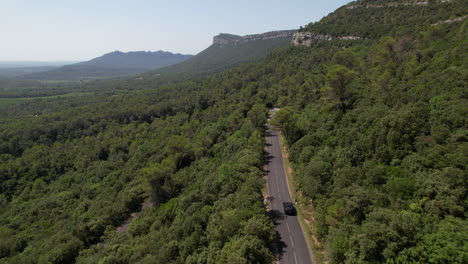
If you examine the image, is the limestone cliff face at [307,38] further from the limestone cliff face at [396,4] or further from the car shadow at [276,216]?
the car shadow at [276,216]

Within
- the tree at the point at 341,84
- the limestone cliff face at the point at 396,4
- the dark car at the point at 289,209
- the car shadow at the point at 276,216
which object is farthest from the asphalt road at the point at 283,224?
the limestone cliff face at the point at 396,4

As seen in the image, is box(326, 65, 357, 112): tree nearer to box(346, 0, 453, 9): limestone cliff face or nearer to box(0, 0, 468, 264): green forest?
box(0, 0, 468, 264): green forest

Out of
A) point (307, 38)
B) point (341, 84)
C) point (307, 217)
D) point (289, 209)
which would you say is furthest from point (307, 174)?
point (307, 38)

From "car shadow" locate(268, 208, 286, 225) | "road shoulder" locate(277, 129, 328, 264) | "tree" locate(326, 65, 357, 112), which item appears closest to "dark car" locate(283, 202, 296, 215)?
"car shadow" locate(268, 208, 286, 225)

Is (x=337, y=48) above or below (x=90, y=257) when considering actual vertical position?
above

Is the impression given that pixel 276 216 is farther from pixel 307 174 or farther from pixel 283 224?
pixel 307 174

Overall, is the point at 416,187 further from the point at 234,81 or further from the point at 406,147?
the point at 234,81

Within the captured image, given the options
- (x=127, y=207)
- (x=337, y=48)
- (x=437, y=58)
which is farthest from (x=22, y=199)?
(x=337, y=48)
